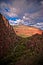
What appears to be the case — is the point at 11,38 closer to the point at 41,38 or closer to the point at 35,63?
the point at 41,38

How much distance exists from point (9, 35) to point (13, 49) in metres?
8.01

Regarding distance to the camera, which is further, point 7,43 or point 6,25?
point 6,25

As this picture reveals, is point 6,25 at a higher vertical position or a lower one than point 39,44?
higher

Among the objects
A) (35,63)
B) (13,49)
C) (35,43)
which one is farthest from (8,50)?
(35,63)

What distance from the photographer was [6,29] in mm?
68438

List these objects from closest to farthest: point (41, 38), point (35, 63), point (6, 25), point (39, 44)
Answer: point (35, 63)
point (39, 44)
point (41, 38)
point (6, 25)

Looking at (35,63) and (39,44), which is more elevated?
(39,44)

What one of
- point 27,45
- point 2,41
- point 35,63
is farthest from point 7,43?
point 35,63

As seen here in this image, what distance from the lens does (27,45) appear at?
Answer: 6312 centimetres

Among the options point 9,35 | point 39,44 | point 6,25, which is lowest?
point 39,44

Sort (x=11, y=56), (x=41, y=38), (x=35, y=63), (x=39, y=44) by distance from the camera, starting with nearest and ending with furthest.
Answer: (x=35, y=63) < (x=11, y=56) < (x=39, y=44) < (x=41, y=38)

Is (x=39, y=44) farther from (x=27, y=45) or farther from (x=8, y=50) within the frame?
(x=8, y=50)

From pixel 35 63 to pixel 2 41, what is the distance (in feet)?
84.2

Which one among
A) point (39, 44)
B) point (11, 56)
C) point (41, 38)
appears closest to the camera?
point (11, 56)
